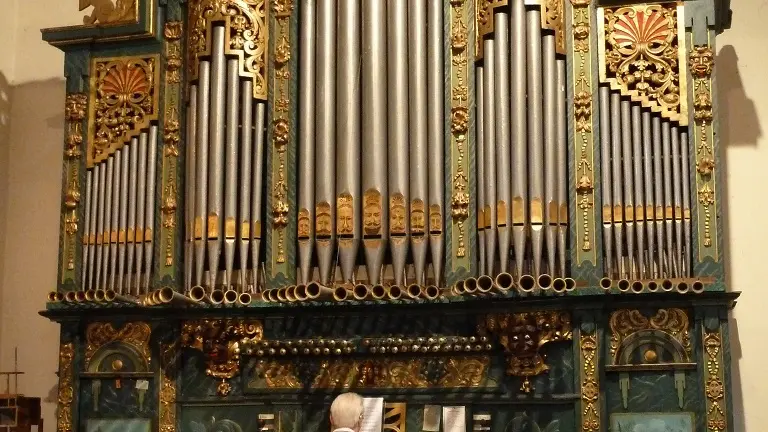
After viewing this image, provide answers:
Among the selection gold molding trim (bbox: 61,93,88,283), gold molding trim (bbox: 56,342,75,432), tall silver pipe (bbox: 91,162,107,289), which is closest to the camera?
gold molding trim (bbox: 56,342,75,432)

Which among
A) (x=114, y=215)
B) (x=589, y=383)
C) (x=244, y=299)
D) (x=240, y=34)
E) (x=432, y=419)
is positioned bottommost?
(x=432, y=419)

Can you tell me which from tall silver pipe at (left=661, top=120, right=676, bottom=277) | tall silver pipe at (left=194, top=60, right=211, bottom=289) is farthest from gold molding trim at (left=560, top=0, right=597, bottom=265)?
tall silver pipe at (left=194, top=60, right=211, bottom=289)

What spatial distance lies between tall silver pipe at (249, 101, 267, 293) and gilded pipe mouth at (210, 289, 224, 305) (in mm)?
267

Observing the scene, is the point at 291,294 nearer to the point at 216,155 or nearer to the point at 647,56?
the point at 216,155

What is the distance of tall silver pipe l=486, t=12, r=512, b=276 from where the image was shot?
8859mm

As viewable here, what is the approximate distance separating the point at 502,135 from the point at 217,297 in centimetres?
220

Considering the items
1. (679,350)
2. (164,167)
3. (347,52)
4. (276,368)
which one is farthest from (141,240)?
(679,350)

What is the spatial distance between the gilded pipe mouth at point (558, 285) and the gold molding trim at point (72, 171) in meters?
3.48

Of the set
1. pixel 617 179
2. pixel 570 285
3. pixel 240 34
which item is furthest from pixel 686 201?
pixel 240 34

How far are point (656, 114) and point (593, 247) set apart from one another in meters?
0.99

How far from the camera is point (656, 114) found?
29.3ft

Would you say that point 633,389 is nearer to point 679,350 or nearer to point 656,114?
point 679,350

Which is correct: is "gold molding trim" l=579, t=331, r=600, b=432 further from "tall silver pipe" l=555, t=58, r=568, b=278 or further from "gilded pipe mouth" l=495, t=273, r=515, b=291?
"gilded pipe mouth" l=495, t=273, r=515, b=291

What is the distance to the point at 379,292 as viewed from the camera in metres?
8.78
